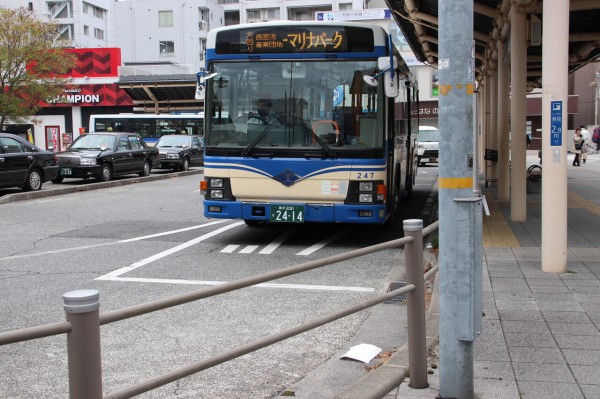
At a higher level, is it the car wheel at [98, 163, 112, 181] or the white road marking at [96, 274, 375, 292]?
the car wheel at [98, 163, 112, 181]

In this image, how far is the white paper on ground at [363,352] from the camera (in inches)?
195

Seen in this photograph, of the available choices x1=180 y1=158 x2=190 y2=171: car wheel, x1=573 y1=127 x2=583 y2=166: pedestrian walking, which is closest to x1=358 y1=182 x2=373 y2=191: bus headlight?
x1=180 y1=158 x2=190 y2=171: car wheel

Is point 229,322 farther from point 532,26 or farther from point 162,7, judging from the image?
point 162,7

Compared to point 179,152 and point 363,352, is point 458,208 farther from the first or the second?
point 179,152

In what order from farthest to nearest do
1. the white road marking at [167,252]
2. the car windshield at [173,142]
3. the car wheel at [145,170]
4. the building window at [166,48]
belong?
the building window at [166,48] < the car windshield at [173,142] < the car wheel at [145,170] < the white road marking at [167,252]

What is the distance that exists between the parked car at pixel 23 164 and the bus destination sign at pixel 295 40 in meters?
9.60

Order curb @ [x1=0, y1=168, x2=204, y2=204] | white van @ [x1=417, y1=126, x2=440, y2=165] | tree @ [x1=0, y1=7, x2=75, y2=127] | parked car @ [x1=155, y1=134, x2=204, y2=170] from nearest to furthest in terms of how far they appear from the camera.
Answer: curb @ [x1=0, y1=168, x2=204, y2=204] → parked car @ [x1=155, y1=134, x2=204, y2=170] → white van @ [x1=417, y1=126, x2=440, y2=165] → tree @ [x1=0, y1=7, x2=75, y2=127]

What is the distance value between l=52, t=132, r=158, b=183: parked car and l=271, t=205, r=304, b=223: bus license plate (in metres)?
13.6

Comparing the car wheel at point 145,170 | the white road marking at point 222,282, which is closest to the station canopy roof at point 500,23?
the white road marking at point 222,282

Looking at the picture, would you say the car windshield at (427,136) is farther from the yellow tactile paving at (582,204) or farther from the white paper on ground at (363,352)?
the white paper on ground at (363,352)

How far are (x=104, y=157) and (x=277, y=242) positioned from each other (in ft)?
43.9

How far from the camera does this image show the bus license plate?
31.3ft

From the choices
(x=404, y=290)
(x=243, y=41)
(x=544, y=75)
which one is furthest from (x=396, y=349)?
(x=243, y=41)

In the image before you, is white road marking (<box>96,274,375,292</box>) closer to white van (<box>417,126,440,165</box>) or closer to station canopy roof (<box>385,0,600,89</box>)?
station canopy roof (<box>385,0,600,89</box>)
